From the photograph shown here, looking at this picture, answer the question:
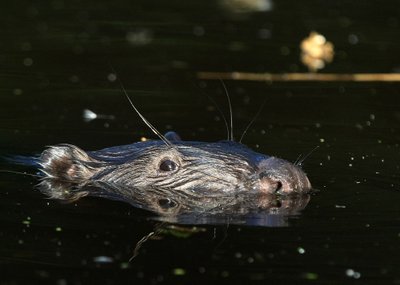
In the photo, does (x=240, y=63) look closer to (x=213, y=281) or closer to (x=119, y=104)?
(x=119, y=104)

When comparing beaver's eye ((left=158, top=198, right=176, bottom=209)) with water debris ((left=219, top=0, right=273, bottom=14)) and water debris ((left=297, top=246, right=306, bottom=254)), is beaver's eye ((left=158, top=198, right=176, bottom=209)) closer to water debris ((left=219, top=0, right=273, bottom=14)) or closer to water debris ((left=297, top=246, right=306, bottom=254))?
water debris ((left=297, top=246, right=306, bottom=254))

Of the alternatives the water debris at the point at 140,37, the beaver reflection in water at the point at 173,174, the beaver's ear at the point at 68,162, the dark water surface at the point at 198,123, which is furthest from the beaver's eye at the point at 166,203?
the water debris at the point at 140,37

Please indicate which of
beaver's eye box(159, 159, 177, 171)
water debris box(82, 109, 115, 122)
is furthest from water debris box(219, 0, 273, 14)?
beaver's eye box(159, 159, 177, 171)

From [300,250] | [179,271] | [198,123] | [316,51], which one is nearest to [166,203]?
[300,250]

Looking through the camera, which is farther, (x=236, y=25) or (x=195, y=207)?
(x=236, y=25)

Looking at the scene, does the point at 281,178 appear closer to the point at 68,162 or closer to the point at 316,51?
the point at 68,162

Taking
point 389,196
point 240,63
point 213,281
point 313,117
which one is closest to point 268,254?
point 213,281
